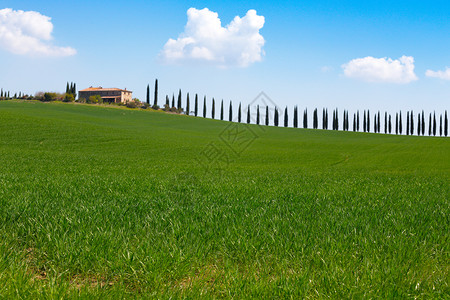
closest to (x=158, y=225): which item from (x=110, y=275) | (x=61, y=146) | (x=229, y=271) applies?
(x=110, y=275)

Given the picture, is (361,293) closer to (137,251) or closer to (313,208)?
(137,251)

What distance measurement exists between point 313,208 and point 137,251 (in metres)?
4.22

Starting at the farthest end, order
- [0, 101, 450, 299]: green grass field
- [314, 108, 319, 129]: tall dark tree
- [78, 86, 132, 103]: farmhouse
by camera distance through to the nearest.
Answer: [78, 86, 132, 103]: farmhouse, [314, 108, 319, 129]: tall dark tree, [0, 101, 450, 299]: green grass field

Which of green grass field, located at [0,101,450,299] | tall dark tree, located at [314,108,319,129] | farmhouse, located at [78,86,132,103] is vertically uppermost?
farmhouse, located at [78,86,132,103]

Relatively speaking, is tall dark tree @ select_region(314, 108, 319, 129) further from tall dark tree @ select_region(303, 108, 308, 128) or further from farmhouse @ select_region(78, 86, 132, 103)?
farmhouse @ select_region(78, 86, 132, 103)

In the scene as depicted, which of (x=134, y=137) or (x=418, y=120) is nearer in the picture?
(x=134, y=137)

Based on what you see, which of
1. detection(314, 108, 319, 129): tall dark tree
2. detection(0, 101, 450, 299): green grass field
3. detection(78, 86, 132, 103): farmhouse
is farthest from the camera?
detection(78, 86, 132, 103): farmhouse

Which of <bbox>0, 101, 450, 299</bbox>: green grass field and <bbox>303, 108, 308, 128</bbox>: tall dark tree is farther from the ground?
<bbox>303, 108, 308, 128</bbox>: tall dark tree

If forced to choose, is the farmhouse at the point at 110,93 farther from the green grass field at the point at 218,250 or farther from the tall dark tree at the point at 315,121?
the green grass field at the point at 218,250

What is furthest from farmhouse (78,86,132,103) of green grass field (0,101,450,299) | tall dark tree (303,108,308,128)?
green grass field (0,101,450,299)

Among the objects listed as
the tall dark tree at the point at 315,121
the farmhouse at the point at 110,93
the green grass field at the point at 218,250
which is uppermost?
the farmhouse at the point at 110,93

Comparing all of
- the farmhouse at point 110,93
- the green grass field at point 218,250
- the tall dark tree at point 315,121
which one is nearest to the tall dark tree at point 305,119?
the tall dark tree at point 315,121

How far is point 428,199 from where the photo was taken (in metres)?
9.02

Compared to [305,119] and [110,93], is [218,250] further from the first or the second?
[110,93]
